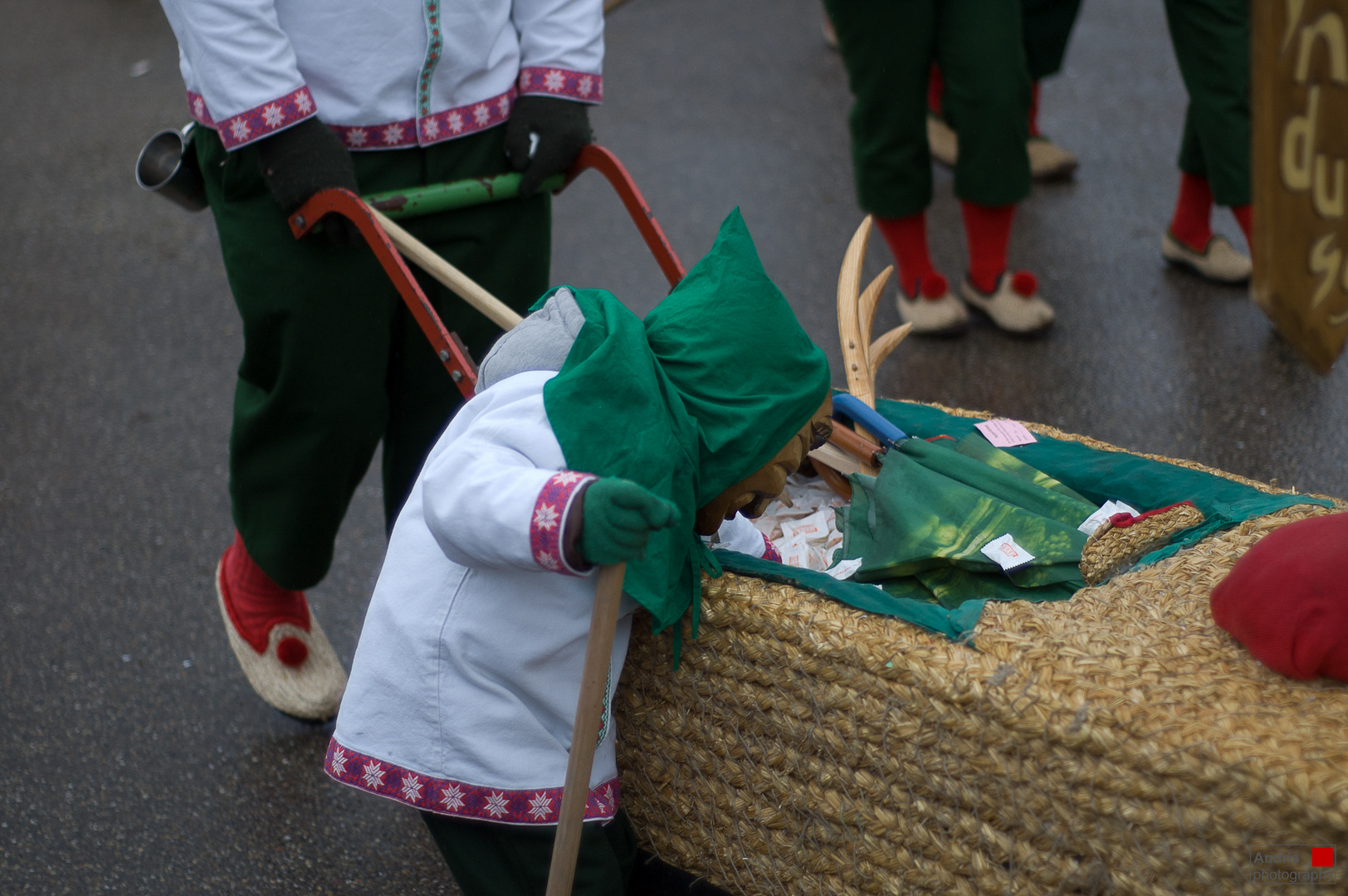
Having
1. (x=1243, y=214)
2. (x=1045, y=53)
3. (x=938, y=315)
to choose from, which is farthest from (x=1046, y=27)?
(x=938, y=315)

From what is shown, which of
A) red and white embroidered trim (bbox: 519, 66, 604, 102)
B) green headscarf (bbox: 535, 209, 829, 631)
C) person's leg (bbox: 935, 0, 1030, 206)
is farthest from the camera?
person's leg (bbox: 935, 0, 1030, 206)

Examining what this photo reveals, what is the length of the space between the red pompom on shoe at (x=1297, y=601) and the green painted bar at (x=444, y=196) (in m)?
1.24

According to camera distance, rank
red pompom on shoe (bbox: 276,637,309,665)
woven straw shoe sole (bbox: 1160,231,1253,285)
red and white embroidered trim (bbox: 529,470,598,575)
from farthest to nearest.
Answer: woven straw shoe sole (bbox: 1160,231,1253,285), red pompom on shoe (bbox: 276,637,309,665), red and white embroidered trim (bbox: 529,470,598,575)

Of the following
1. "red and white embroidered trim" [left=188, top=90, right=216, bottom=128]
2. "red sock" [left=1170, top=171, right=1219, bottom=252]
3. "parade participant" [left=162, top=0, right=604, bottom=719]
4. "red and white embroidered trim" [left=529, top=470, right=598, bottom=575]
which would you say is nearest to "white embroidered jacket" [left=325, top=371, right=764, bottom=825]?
"red and white embroidered trim" [left=529, top=470, right=598, bottom=575]

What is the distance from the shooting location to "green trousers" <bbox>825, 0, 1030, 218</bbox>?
298 centimetres

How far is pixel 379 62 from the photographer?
5.92 ft

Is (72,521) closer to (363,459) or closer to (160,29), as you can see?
(363,459)

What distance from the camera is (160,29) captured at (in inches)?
245

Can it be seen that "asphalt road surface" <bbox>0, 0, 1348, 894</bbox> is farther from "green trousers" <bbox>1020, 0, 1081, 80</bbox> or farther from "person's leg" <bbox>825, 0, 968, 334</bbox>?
"green trousers" <bbox>1020, 0, 1081, 80</bbox>

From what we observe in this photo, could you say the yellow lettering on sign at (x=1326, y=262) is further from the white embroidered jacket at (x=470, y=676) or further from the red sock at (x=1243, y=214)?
the red sock at (x=1243, y=214)

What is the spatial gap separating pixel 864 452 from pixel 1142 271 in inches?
80.2

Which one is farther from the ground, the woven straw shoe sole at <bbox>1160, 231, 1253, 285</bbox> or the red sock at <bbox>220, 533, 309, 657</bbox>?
the red sock at <bbox>220, 533, 309, 657</bbox>

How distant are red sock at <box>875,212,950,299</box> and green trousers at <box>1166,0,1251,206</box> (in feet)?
2.45

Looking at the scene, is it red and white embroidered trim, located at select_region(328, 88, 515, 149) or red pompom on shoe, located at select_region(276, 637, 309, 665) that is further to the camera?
red pompom on shoe, located at select_region(276, 637, 309, 665)
